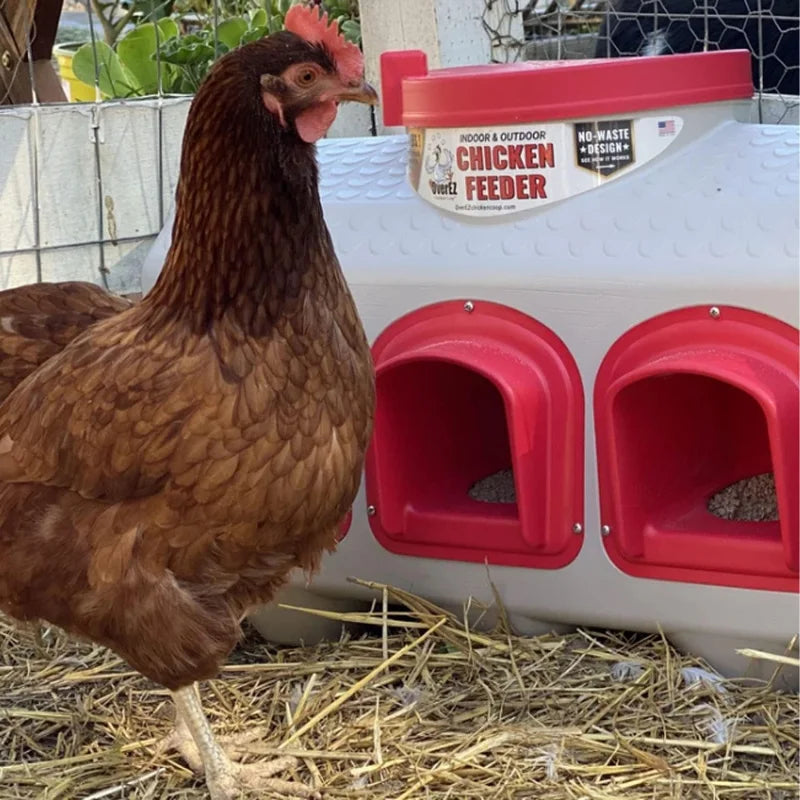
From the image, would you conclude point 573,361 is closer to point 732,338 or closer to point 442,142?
point 732,338

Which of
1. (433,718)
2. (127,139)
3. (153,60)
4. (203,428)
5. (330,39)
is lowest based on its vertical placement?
(433,718)

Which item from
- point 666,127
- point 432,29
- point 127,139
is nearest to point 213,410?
point 666,127

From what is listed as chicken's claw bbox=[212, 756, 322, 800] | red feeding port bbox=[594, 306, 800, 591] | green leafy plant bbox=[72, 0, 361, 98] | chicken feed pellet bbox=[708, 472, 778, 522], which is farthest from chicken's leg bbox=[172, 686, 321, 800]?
green leafy plant bbox=[72, 0, 361, 98]

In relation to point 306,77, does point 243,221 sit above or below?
below

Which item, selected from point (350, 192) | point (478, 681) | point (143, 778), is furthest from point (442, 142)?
point (143, 778)

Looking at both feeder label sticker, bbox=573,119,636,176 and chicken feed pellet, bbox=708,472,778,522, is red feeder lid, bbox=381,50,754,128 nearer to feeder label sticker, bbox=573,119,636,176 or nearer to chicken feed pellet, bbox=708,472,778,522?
feeder label sticker, bbox=573,119,636,176

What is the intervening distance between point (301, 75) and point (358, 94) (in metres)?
0.07

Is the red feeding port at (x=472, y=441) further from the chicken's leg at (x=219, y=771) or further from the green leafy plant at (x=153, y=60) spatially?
the green leafy plant at (x=153, y=60)

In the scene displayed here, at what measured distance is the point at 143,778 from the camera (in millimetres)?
1580

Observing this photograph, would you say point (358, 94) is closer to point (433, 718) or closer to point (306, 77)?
point (306, 77)

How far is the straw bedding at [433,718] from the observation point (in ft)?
4.91

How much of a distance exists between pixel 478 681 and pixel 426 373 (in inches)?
18.1

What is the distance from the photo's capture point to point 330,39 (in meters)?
1.34

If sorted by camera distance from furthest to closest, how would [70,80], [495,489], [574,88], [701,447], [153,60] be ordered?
[70,80]
[153,60]
[495,489]
[701,447]
[574,88]
